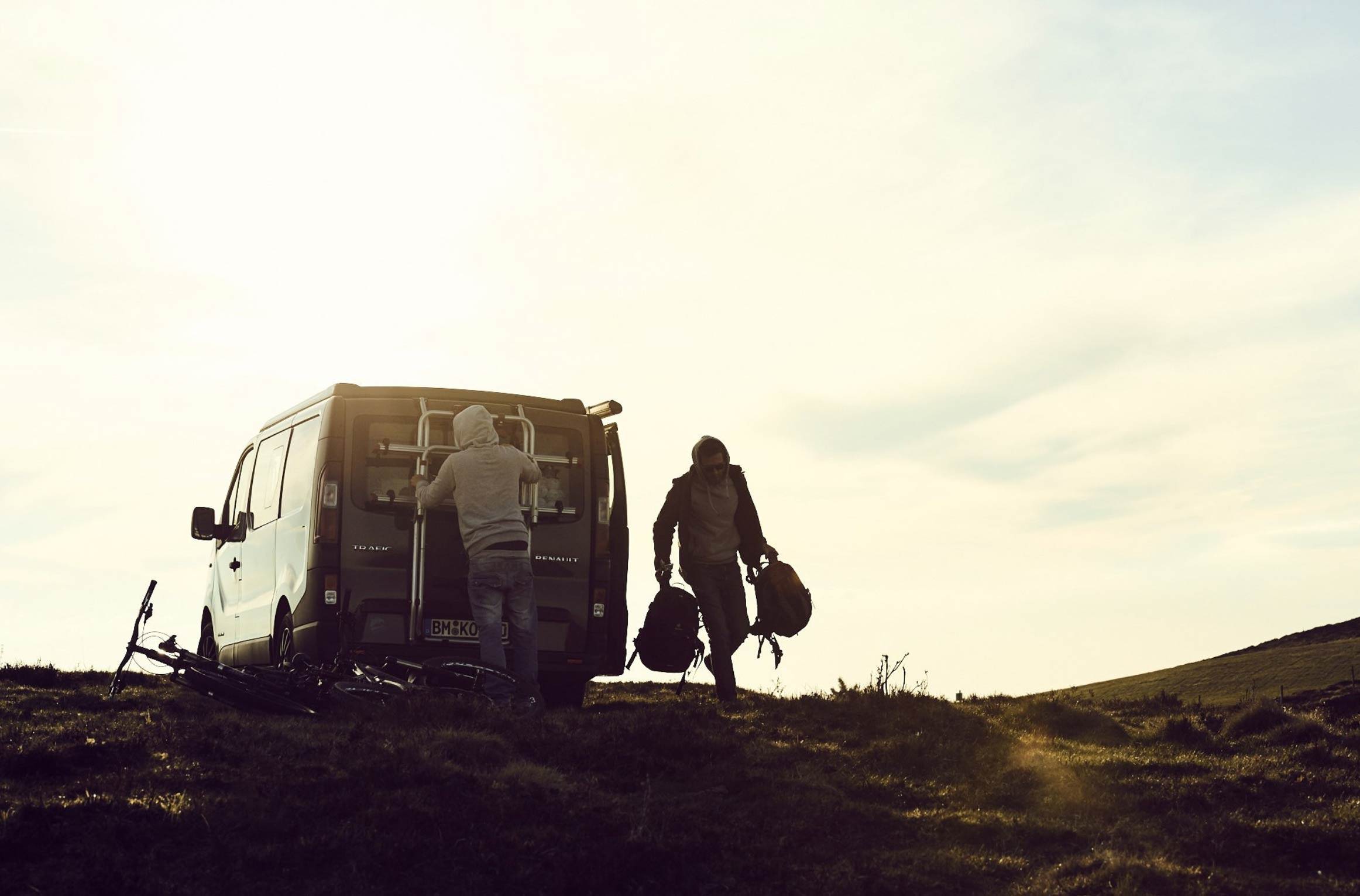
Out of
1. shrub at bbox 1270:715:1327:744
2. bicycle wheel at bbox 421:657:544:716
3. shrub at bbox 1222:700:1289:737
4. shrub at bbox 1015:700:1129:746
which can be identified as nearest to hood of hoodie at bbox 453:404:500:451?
bicycle wheel at bbox 421:657:544:716

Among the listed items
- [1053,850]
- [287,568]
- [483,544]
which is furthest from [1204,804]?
[287,568]

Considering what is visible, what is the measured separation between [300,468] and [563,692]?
117 inches

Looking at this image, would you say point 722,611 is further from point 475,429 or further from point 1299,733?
point 1299,733

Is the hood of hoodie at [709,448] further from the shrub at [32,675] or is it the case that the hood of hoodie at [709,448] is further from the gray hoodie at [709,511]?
the shrub at [32,675]

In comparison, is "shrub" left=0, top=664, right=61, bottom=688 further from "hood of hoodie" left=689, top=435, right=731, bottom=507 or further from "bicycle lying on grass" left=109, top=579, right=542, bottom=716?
"hood of hoodie" left=689, top=435, right=731, bottom=507

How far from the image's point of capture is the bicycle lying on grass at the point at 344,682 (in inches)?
423

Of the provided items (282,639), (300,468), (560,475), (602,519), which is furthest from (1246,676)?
(300,468)

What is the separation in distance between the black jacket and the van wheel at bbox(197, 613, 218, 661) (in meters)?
5.04

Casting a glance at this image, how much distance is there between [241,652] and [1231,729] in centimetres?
849

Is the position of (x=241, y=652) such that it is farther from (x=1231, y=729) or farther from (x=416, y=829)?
(x=1231, y=729)

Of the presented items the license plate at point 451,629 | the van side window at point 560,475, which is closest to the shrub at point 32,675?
the license plate at point 451,629

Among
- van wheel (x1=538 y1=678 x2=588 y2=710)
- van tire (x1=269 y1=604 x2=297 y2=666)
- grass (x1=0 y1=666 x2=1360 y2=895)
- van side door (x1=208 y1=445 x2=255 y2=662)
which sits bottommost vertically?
grass (x1=0 y1=666 x2=1360 y2=895)

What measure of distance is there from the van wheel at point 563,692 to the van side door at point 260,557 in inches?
93.5

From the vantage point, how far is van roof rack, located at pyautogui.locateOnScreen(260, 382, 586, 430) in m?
11.8
